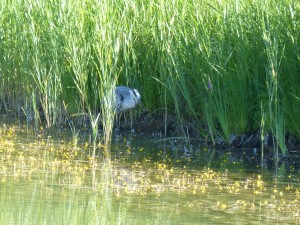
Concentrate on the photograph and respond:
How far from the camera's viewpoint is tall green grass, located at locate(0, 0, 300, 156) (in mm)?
7375

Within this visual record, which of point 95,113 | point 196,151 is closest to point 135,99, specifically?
point 95,113

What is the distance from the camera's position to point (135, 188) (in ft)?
19.6

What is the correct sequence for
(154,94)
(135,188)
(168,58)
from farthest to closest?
(154,94)
(168,58)
(135,188)

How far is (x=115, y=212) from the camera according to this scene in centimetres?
522

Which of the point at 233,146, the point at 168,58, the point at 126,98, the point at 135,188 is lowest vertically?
the point at 135,188

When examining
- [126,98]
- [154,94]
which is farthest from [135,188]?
[154,94]

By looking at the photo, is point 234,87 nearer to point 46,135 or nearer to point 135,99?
point 135,99

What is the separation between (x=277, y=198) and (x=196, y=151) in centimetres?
212

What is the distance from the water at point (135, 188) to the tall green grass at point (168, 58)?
548 mm

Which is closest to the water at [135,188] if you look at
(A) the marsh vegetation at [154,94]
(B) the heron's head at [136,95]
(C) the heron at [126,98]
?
(A) the marsh vegetation at [154,94]

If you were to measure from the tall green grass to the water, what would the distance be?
55cm

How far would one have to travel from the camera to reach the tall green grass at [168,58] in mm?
7375

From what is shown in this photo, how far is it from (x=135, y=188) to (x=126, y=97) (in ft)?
7.89

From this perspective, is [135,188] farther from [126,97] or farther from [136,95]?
[136,95]
